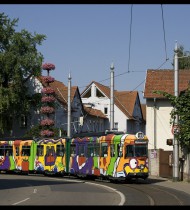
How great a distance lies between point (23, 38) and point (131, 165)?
31061 millimetres

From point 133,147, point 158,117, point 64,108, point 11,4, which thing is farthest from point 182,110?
point 64,108

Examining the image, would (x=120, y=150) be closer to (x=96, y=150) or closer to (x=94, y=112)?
(x=96, y=150)

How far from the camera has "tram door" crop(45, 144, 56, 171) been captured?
35250 mm

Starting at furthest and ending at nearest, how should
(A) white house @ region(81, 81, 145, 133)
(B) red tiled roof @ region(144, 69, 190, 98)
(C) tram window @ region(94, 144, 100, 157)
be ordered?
(A) white house @ region(81, 81, 145, 133)
(B) red tiled roof @ region(144, 69, 190, 98)
(C) tram window @ region(94, 144, 100, 157)

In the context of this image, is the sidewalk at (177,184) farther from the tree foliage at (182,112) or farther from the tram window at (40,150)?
the tram window at (40,150)

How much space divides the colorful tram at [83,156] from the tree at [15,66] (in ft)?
45.5

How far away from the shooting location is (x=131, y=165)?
27547 millimetres

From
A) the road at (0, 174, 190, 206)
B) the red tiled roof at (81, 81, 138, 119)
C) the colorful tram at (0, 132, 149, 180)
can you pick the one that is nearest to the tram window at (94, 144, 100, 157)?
the colorful tram at (0, 132, 149, 180)

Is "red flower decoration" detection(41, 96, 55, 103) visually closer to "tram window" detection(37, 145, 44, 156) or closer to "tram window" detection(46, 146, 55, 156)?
"tram window" detection(37, 145, 44, 156)

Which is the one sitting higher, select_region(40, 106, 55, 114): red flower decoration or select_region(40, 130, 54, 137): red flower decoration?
select_region(40, 106, 55, 114): red flower decoration

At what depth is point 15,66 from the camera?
54.3 metres

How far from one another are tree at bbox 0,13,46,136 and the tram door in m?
17.7
